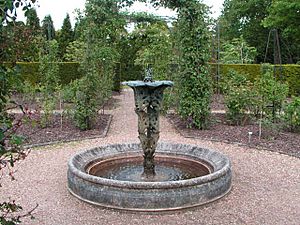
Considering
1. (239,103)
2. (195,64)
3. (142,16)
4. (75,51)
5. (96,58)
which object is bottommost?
(239,103)

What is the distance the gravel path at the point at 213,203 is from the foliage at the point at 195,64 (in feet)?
6.16

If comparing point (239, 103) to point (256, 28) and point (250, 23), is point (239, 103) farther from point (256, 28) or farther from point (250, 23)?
point (250, 23)

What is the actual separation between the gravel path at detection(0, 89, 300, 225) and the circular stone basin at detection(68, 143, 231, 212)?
130mm

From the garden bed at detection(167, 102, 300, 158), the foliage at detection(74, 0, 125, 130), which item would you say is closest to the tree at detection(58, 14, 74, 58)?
the foliage at detection(74, 0, 125, 130)

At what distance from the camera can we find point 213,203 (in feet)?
18.1

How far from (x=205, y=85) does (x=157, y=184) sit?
5.91 m

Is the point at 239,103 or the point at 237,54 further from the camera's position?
the point at 237,54

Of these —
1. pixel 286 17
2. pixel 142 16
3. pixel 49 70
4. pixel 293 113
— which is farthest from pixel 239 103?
pixel 286 17

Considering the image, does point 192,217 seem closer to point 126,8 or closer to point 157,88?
point 157,88

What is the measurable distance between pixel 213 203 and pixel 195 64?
5698 millimetres

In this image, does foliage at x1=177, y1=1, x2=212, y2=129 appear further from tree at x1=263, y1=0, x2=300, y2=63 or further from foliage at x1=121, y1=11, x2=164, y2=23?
tree at x1=263, y1=0, x2=300, y2=63

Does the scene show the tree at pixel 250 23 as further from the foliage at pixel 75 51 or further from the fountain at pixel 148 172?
the fountain at pixel 148 172

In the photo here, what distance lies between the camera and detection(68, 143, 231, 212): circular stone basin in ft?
17.0

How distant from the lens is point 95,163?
6988mm
